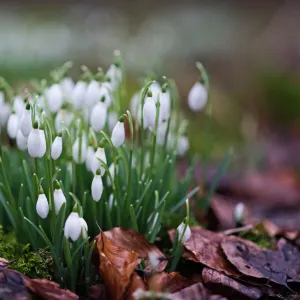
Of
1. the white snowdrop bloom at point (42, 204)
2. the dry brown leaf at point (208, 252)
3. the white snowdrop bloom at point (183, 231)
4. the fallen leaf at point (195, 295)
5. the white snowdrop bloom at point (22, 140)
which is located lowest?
the dry brown leaf at point (208, 252)

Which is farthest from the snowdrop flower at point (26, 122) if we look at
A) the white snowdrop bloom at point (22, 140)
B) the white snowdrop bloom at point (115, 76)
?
the white snowdrop bloom at point (115, 76)

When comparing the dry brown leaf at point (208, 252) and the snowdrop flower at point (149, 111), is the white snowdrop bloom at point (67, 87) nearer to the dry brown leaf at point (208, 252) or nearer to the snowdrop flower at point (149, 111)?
the snowdrop flower at point (149, 111)

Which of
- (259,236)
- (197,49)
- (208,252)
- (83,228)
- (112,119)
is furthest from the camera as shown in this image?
(197,49)

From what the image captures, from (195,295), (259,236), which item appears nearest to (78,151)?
(195,295)

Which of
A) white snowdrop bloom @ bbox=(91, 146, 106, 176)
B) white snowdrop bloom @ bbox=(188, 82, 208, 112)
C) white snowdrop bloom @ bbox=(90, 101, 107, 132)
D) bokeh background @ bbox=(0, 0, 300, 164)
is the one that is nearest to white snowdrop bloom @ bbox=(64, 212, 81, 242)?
white snowdrop bloom @ bbox=(91, 146, 106, 176)

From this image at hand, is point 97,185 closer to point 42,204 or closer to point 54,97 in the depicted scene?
point 42,204
